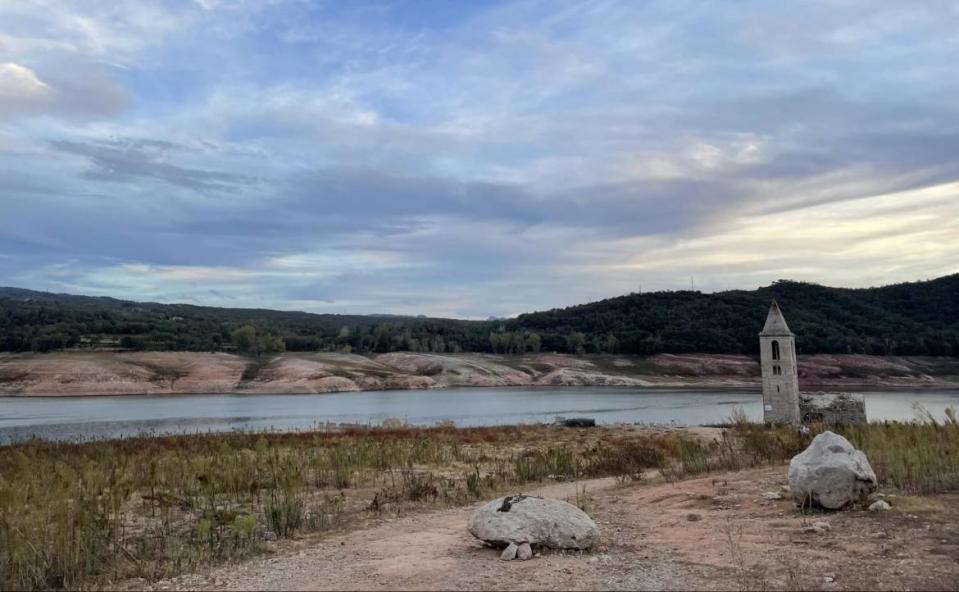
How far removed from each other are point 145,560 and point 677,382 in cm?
9889

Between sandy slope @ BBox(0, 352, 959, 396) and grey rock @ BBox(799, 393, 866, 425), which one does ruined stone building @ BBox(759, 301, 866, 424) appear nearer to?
grey rock @ BBox(799, 393, 866, 425)

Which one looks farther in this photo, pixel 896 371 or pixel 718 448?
pixel 896 371

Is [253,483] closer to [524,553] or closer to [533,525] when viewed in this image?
[533,525]

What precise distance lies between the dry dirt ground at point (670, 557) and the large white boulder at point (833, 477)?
0.28 meters

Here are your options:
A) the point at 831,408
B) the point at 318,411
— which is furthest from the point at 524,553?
the point at 318,411

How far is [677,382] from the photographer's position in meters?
102

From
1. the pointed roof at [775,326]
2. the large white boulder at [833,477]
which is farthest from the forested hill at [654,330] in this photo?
the large white boulder at [833,477]

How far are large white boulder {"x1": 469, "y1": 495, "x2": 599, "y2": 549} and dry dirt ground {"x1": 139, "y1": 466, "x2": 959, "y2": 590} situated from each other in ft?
0.58

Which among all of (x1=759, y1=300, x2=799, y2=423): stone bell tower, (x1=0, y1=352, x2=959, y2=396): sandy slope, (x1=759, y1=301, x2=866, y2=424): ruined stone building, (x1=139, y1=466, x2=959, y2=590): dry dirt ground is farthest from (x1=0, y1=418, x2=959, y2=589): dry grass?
(x1=0, y1=352, x2=959, y2=396): sandy slope

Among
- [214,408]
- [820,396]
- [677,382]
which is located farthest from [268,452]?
[677,382]

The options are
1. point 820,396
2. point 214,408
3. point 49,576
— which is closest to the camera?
point 49,576

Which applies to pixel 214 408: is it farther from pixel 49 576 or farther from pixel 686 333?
pixel 686 333

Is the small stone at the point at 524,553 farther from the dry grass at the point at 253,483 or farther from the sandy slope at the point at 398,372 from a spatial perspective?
the sandy slope at the point at 398,372

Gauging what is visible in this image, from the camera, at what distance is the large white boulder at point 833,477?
9273 mm
